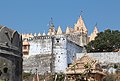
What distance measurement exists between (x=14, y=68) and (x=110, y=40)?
47.8 m

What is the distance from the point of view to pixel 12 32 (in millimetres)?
25766

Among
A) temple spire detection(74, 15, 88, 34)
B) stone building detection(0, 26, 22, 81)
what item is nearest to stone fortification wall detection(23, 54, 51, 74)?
temple spire detection(74, 15, 88, 34)

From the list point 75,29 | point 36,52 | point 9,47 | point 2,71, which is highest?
point 75,29

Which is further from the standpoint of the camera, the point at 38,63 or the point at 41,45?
the point at 38,63

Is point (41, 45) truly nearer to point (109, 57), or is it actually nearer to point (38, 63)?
point (38, 63)

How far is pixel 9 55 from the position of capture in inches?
1002

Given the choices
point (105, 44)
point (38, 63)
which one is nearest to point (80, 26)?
point (105, 44)

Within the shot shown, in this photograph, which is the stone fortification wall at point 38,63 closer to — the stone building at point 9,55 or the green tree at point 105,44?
the green tree at point 105,44

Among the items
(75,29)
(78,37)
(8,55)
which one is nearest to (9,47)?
(8,55)

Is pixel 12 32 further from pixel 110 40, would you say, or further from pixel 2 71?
pixel 110 40

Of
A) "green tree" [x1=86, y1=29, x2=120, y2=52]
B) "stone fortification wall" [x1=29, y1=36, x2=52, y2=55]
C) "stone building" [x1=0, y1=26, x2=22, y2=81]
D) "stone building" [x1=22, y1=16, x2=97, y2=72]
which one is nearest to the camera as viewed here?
"stone building" [x1=0, y1=26, x2=22, y2=81]

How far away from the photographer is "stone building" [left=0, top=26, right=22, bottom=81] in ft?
81.4

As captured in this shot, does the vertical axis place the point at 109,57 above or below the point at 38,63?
above

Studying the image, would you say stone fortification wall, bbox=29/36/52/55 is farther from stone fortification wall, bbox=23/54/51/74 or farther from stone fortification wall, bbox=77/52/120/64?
stone fortification wall, bbox=77/52/120/64
